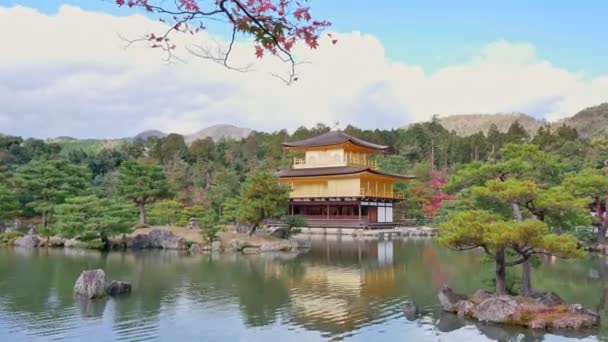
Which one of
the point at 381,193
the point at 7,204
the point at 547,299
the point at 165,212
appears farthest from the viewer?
the point at 381,193

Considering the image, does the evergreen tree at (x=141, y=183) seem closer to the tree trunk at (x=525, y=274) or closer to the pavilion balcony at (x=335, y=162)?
the pavilion balcony at (x=335, y=162)

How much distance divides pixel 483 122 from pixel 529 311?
8747 centimetres

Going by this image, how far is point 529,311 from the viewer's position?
9.20 meters

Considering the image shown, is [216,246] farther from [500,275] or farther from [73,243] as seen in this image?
[500,275]

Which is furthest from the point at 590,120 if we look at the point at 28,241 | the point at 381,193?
the point at 28,241

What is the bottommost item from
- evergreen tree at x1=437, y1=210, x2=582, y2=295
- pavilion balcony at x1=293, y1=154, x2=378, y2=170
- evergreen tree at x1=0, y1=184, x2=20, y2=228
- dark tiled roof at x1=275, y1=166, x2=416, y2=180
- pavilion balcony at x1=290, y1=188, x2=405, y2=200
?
evergreen tree at x1=437, y1=210, x2=582, y2=295

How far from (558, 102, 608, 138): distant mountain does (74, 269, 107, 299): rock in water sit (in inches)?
2532

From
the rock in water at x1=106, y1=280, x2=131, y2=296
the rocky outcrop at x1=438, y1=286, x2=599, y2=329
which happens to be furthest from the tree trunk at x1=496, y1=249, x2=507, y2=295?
the rock in water at x1=106, y1=280, x2=131, y2=296

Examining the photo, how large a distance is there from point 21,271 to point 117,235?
21.9ft

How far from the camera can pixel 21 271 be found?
14898 millimetres

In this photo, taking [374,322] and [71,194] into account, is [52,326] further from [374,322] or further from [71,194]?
[71,194]

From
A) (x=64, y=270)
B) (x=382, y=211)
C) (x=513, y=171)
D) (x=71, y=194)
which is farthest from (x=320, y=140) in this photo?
(x=513, y=171)

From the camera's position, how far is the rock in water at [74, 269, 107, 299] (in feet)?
36.7

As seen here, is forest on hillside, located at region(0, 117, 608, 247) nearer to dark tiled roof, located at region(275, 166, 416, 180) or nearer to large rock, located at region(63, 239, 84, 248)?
large rock, located at region(63, 239, 84, 248)
